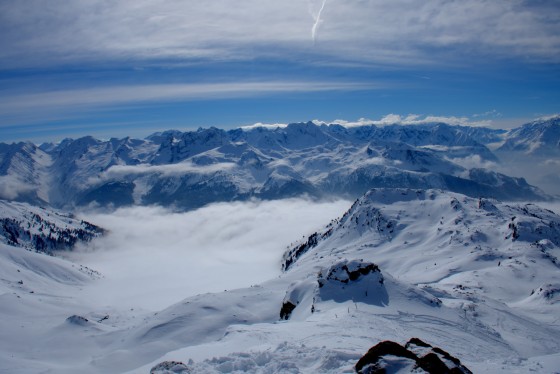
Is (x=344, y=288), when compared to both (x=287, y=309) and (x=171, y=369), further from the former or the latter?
(x=171, y=369)

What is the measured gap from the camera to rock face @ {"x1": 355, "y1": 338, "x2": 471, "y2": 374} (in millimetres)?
20656

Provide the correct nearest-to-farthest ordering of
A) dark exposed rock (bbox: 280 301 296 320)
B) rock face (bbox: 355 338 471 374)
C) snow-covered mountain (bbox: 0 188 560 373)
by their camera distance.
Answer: rock face (bbox: 355 338 471 374), snow-covered mountain (bbox: 0 188 560 373), dark exposed rock (bbox: 280 301 296 320)

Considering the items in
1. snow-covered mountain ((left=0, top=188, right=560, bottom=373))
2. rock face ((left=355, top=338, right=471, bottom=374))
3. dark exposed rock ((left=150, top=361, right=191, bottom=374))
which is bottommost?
snow-covered mountain ((left=0, top=188, right=560, bottom=373))

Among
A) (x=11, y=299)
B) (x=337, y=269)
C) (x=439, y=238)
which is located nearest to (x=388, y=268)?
(x=439, y=238)

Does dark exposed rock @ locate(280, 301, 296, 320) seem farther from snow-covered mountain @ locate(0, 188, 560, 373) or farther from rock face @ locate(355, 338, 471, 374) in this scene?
rock face @ locate(355, 338, 471, 374)

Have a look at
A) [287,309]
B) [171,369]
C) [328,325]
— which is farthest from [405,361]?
[287,309]

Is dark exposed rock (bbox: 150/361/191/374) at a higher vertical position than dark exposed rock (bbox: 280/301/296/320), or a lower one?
higher

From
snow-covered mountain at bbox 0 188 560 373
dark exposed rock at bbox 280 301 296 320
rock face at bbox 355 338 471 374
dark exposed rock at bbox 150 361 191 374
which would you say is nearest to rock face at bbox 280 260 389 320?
dark exposed rock at bbox 280 301 296 320

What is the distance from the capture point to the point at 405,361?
831 inches

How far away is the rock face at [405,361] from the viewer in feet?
67.8

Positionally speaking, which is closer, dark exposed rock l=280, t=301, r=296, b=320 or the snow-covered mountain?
the snow-covered mountain

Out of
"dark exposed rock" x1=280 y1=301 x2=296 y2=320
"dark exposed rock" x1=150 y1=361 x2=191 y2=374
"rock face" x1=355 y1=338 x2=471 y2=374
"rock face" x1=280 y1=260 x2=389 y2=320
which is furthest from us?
"dark exposed rock" x1=280 y1=301 x2=296 y2=320

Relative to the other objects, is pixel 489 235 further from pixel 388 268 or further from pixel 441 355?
pixel 441 355

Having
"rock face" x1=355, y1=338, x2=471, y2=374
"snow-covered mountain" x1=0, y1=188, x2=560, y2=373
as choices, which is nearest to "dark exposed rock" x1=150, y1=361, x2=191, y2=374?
"snow-covered mountain" x1=0, y1=188, x2=560, y2=373
